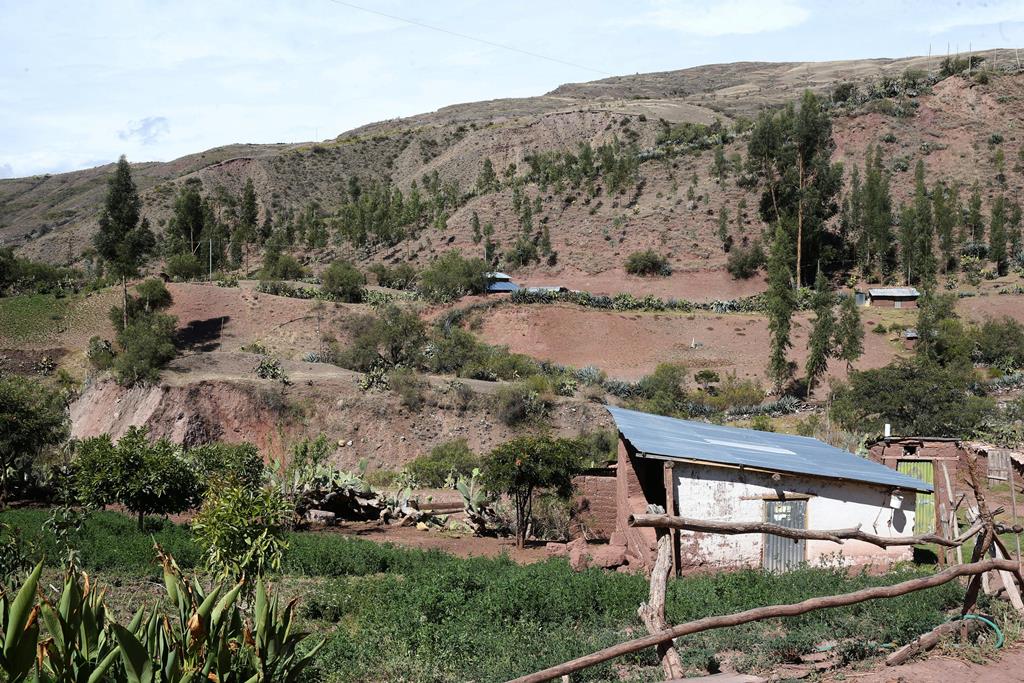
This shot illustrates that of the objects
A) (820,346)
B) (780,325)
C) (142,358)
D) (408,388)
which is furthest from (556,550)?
(780,325)

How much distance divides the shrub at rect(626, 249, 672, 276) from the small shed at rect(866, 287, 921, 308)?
13.4 meters

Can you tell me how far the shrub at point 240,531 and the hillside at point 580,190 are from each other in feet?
166

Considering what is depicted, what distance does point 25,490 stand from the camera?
2380cm

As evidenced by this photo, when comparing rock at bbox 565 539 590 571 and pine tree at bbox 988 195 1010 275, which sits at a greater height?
pine tree at bbox 988 195 1010 275

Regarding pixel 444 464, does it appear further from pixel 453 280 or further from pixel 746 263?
pixel 746 263

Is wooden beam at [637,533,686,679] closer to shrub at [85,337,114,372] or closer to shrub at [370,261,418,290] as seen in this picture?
shrub at [85,337,114,372]

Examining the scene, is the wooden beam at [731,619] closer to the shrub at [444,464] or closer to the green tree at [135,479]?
the green tree at [135,479]

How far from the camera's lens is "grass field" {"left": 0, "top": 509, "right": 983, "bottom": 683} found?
888cm

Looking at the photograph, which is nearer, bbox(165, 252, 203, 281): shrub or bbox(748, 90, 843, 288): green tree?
bbox(165, 252, 203, 281): shrub

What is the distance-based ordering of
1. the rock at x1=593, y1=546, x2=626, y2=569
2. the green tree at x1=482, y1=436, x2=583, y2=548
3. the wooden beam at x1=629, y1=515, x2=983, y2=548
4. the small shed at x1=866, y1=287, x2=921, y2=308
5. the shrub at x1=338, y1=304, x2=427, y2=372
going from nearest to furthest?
the wooden beam at x1=629, y1=515, x2=983, y2=548 < the rock at x1=593, y1=546, x2=626, y2=569 < the green tree at x1=482, y1=436, x2=583, y2=548 < the shrub at x1=338, y1=304, x2=427, y2=372 < the small shed at x1=866, y1=287, x2=921, y2=308

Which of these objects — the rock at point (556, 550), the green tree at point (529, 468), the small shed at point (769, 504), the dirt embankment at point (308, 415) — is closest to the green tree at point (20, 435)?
the dirt embankment at point (308, 415)

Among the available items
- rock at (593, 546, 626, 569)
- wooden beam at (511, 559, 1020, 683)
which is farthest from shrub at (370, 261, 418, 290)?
wooden beam at (511, 559, 1020, 683)

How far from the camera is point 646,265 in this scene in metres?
62.3

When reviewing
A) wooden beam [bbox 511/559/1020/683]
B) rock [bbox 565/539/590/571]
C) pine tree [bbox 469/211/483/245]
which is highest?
pine tree [bbox 469/211/483/245]
